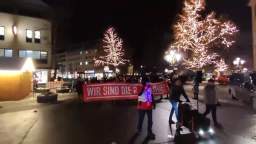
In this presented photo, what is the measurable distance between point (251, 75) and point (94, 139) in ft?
52.5

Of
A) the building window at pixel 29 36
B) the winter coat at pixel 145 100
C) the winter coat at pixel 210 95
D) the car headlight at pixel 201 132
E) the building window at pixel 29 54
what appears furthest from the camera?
the building window at pixel 29 54

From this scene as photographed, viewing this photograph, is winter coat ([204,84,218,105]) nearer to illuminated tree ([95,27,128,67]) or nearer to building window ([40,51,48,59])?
building window ([40,51,48,59])

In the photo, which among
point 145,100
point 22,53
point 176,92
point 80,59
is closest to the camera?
point 145,100

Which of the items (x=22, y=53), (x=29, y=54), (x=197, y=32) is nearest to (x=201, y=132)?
(x=197, y=32)

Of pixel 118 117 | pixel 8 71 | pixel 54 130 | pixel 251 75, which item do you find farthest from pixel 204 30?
pixel 54 130

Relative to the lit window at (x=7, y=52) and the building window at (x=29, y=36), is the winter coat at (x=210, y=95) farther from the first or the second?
the building window at (x=29, y=36)

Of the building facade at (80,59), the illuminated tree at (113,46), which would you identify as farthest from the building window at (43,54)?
the building facade at (80,59)

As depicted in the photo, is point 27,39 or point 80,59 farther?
point 80,59

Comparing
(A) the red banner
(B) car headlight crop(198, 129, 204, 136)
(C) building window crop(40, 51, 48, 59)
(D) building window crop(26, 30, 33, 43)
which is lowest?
(B) car headlight crop(198, 129, 204, 136)

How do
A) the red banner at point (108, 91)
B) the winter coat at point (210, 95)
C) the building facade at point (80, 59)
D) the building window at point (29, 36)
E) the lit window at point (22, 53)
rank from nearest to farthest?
the winter coat at point (210, 95)
the red banner at point (108, 91)
the building window at point (29, 36)
the lit window at point (22, 53)
the building facade at point (80, 59)

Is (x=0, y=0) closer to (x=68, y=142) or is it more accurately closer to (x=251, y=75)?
(x=251, y=75)

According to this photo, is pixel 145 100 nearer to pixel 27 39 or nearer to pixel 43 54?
pixel 27 39

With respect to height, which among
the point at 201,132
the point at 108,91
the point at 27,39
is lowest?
the point at 201,132

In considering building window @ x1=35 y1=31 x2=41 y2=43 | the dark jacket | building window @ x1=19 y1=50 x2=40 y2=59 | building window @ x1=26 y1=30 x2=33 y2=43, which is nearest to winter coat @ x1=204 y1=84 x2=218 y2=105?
the dark jacket
